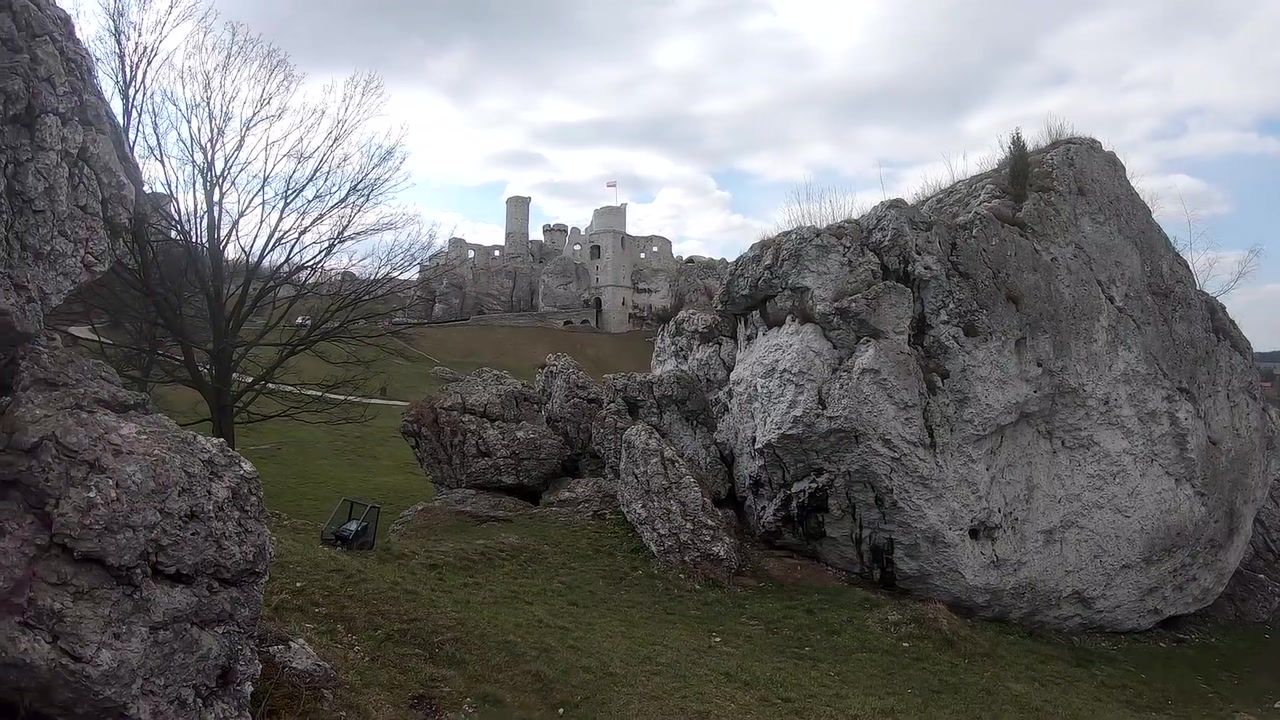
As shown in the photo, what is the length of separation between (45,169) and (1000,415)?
14.6 meters

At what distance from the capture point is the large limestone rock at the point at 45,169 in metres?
5.62

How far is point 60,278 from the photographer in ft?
19.6

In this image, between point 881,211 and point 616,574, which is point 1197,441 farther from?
point 616,574

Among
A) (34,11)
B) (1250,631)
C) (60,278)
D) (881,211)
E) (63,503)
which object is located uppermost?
(881,211)

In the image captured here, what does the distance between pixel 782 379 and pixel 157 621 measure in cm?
1187

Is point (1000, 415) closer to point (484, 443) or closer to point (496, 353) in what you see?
point (484, 443)

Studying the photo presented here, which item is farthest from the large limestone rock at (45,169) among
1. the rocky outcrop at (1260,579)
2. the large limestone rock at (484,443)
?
the rocky outcrop at (1260,579)

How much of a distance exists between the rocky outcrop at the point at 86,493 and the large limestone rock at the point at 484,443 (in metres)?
12.3

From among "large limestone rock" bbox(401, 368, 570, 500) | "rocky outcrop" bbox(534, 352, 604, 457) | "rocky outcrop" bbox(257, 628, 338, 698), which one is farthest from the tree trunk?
"rocky outcrop" bbox(257, 628, 338, 698)

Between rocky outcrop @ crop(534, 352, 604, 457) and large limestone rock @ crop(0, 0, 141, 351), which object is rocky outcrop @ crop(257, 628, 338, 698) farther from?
rocky outcrop @ crop(534, 352, 604, 457)

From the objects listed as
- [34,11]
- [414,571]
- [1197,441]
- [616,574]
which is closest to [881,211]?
[1197,441]

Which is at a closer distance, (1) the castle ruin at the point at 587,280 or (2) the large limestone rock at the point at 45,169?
(2) the large limestone rock at the point at 45,169

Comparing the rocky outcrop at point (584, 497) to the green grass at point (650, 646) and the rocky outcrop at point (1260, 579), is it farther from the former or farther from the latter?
the rocky outcrop at point (1260, 579)

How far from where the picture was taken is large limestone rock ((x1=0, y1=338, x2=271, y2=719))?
5031 millimetres
